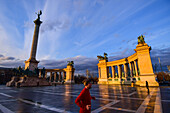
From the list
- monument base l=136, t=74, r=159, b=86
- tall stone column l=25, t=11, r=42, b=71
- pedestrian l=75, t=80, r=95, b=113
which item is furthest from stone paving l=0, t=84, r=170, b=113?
tall stone column l=25, t=11, r=42, b=71

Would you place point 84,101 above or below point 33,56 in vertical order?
below

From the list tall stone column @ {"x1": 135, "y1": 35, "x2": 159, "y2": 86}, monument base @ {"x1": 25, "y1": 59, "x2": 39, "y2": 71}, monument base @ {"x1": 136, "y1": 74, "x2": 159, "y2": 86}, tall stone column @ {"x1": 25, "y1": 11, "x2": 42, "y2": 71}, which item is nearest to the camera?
monument base @ {"x1": 136, "y1": 74, "x2": 159, "y2": 86}

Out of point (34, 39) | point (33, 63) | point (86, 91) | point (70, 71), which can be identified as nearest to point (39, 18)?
point (34, 39)

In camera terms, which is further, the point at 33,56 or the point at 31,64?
the point at 33,56

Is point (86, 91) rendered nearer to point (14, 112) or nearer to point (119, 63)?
point (14, 112)

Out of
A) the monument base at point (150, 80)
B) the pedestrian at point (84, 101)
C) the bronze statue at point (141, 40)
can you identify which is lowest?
the monument base at point (150, 80)

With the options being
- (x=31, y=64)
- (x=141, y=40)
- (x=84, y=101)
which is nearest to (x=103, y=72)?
(x=141, y=40)

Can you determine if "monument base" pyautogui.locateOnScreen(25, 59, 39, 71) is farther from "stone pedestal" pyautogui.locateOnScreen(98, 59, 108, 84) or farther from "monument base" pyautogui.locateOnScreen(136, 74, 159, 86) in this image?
"monument base" pyautogui.locateOnScreen(136, 74, 159, 86)

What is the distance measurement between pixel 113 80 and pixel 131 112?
44218 millimetres

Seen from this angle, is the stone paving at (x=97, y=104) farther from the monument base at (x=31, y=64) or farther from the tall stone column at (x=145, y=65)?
the monument base at (x=31, y=64)

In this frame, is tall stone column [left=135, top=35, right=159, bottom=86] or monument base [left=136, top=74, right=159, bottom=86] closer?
monument base [left=136, top=74, right=159, bottom=86]

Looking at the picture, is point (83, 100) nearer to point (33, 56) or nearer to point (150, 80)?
point (150, 80)

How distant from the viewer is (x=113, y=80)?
46812mm

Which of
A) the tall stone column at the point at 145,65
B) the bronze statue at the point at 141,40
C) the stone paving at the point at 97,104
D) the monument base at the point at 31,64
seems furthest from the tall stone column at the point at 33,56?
the bronze statue at the point at 141,40
